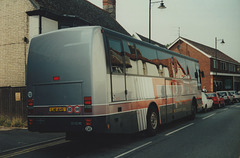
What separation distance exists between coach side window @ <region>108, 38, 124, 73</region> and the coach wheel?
8.08 ft

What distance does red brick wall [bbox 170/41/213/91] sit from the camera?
45.3 metres

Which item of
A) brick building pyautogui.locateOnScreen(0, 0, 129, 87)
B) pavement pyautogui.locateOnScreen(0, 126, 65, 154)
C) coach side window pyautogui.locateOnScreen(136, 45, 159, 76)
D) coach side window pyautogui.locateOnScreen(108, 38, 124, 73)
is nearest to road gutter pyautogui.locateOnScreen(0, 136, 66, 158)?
pavement pyautogui.locateOnScreen(0, 126, 65, 154)

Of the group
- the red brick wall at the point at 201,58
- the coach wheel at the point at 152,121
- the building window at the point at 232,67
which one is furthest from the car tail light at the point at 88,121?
the building window at the point at 232,67

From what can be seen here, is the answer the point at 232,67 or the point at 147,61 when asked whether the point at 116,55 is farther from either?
the point at 232,67

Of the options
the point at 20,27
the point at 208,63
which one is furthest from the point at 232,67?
the point at 20,27

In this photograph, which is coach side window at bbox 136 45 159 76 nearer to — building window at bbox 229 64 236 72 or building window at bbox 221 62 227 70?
building window at bbox 221 62 227 70

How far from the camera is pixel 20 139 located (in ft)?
30.0

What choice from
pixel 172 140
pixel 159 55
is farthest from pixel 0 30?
pixel 172 140

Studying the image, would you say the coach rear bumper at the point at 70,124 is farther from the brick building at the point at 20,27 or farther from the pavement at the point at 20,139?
the brick building at the point at 20,27

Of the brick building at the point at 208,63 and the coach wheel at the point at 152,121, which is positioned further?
the brick building at the point at 208,63

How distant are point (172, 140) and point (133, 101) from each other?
6.31 feet

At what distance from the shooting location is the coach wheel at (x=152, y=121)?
30.0 feet

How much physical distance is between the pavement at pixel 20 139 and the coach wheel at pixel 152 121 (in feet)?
10.6

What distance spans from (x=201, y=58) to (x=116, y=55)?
41.5 metres
